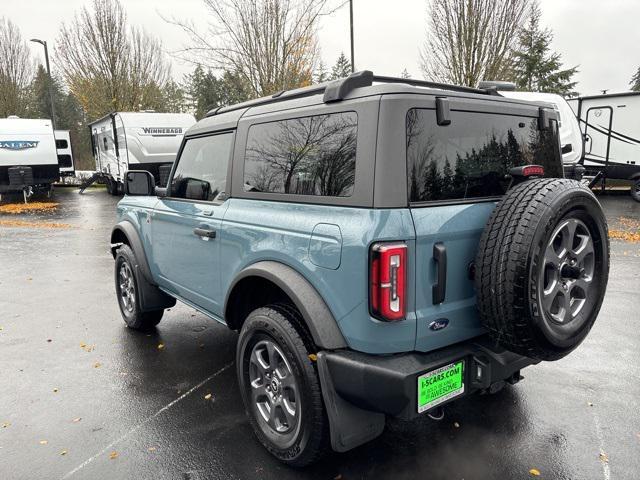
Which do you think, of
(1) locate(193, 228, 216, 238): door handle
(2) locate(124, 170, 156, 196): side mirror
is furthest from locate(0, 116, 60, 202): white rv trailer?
(1) locate(193, 228, 216, 238): door handle

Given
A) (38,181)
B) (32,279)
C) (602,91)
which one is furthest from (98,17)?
(602,91)

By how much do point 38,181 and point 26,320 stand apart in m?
15.9

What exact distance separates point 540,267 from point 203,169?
2.53m

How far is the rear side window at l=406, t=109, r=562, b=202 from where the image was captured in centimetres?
241

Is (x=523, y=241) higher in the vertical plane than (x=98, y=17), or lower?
lower

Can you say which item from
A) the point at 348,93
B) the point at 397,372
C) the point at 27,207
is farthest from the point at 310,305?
the point at 27,207

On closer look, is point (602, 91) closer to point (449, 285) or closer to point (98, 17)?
point (449, 285)

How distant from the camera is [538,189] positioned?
2.41 meters

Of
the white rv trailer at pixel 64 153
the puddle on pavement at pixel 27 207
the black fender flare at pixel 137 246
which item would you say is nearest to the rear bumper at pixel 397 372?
the black fender flare at pixel 137 246

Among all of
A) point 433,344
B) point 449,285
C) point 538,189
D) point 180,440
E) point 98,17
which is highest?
point 98,17

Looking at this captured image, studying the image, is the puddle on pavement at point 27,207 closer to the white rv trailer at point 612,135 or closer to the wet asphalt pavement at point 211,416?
the wet asphalt pavement at point 211,416

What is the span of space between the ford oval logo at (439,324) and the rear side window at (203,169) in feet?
5.76

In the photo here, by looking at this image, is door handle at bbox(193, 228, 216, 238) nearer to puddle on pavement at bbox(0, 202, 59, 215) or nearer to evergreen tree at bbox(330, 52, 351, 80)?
puddle on pavement at bbox(0, 202, 59, 215)

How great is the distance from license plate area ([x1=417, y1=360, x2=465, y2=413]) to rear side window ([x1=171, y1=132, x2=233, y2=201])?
74.3 inches
